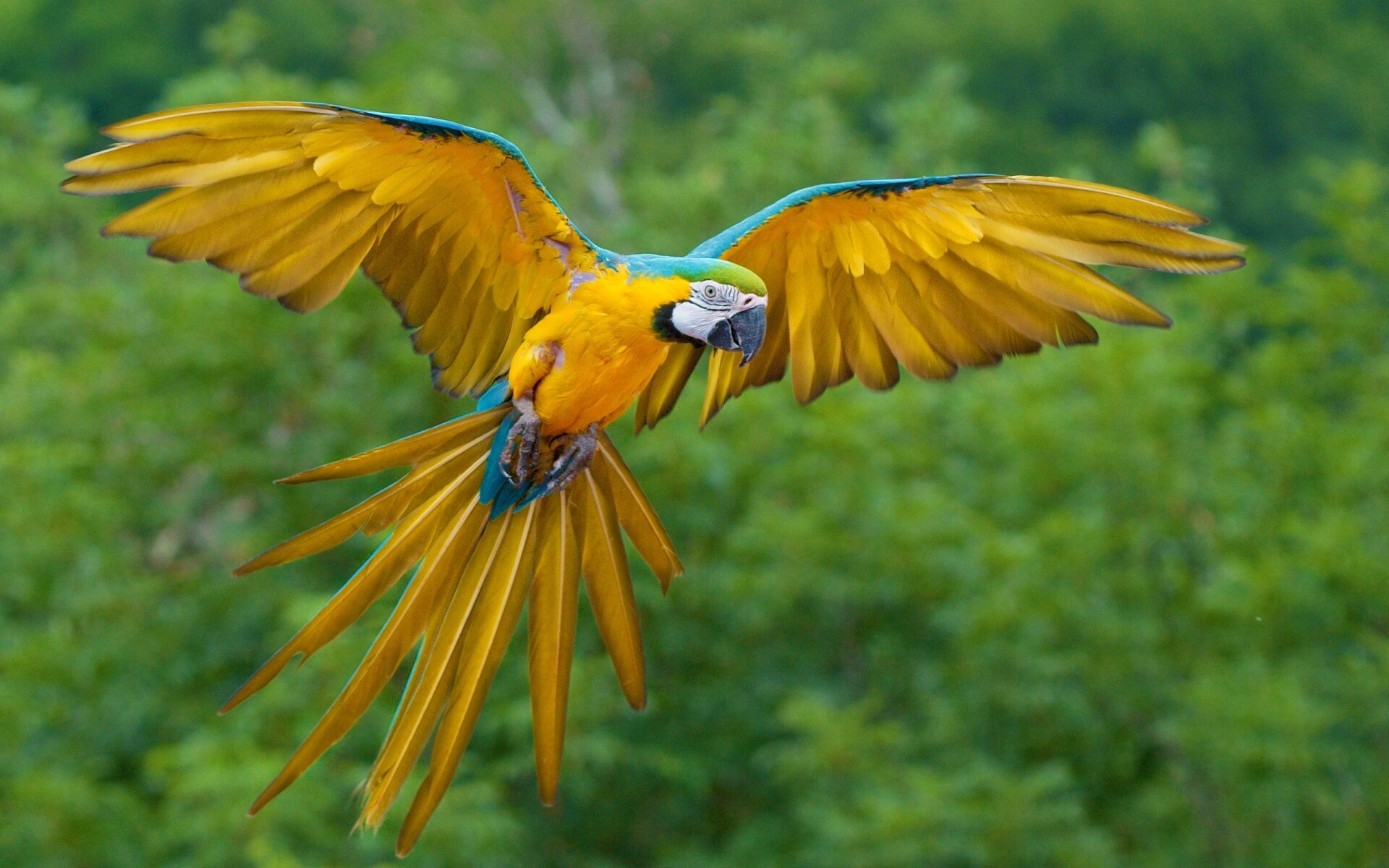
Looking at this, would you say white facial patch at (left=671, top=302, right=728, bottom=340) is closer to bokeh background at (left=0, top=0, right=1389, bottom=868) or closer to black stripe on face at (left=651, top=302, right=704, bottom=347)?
black stripe on face at (left=651, top=302, right=704, bottom=347)

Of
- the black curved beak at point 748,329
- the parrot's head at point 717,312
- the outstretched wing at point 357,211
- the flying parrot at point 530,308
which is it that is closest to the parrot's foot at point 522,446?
the flying parrot at point 530,308

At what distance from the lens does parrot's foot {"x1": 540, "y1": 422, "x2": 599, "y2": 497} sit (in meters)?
2.92

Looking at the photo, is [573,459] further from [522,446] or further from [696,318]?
[696,318]

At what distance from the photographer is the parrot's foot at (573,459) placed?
2.92 metres

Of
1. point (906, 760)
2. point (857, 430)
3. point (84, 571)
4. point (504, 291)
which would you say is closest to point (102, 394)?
point (84, 571)

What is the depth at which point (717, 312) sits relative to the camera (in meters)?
2.64

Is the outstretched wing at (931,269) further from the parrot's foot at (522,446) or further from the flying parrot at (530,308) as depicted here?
the parrot's foot at (522,446)

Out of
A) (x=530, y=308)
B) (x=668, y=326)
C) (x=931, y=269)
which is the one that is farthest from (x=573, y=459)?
(x=931, y=269)

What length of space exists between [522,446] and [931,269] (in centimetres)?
97

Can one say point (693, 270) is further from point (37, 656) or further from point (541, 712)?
point (37, 656)

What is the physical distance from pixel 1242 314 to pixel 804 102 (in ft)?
11.6

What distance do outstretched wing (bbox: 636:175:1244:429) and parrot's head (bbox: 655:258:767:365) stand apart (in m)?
0.23

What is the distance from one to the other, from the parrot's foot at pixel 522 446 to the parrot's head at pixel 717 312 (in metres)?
0.32

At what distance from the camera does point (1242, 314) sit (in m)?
10.5
